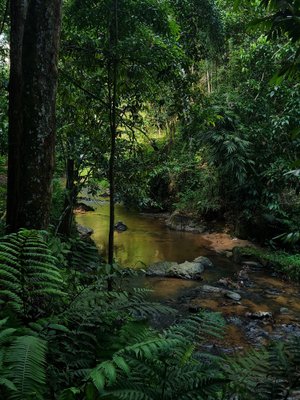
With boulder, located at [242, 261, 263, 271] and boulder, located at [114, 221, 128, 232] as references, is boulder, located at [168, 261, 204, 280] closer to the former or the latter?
boulder, located at [242, 261, 263, 271]

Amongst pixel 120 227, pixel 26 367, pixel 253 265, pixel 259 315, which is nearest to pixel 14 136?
pixel 26 367

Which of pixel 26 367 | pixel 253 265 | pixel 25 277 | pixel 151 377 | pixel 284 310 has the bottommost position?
pixel 284 310

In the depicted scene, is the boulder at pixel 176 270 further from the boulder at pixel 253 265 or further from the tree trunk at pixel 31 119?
the tree trunk at pixel 31 119

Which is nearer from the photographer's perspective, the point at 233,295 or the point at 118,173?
the point at 118,173

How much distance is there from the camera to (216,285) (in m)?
8.12

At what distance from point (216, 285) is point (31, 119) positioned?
6.10m

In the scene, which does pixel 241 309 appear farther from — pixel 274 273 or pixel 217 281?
pixel 274 273

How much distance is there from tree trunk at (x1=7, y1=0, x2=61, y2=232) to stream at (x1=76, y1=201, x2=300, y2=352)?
128cm

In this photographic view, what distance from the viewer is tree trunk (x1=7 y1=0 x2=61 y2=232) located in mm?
3104

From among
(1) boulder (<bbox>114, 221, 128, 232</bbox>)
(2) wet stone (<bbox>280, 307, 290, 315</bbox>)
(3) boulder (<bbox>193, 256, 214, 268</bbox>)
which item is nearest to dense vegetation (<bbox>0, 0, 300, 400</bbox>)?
(3) boulder (<bbox>193, 256, 214, 268</bbox>)

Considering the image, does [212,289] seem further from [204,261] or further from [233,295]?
[204,261]

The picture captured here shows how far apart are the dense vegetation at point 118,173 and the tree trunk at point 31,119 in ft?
0.04

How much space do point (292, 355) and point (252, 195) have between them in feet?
33.2

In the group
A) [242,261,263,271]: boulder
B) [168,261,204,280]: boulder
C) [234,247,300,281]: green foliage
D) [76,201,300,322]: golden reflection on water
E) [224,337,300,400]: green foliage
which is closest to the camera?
[224,337,300,400]: green foliage
